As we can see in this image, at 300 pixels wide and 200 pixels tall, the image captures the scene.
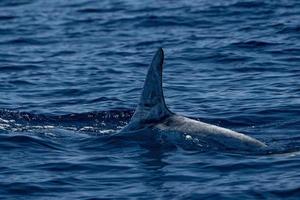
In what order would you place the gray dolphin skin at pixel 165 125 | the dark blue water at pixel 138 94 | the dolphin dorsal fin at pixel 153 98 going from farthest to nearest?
the dolphin dorsal fin at pixel 153 98, the gray dolphin skin at pixel 165 125, the dark blue water at pixel 138 94

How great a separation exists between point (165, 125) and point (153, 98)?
21.4 inches

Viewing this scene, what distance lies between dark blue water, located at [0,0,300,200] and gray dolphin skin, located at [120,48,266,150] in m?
0.29

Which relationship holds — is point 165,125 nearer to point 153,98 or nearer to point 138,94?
point 153,98

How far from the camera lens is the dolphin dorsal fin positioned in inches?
651

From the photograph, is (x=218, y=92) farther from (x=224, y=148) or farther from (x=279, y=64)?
(x=224, y=148)

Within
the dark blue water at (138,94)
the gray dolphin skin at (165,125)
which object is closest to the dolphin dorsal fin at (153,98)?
the gray dolphin skin at (165,125)

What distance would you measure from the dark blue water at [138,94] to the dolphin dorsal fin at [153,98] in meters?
0.64

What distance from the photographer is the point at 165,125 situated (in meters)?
16.8

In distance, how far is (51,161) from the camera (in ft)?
51.9

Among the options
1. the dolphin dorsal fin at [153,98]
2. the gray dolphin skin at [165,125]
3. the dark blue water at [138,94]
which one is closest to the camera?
the dark blue water at [138,94]

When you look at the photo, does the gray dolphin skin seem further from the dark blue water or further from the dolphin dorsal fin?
the dark blue water

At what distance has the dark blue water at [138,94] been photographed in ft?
47.1

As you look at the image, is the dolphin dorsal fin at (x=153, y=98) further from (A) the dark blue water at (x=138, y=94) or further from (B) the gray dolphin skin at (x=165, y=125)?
(A) the dark blue water at (x=138, y=94)

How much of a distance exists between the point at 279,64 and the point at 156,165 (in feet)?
33.3
